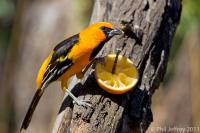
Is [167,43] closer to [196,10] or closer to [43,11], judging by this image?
[196,10]

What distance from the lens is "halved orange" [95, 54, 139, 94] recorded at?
4.30 m

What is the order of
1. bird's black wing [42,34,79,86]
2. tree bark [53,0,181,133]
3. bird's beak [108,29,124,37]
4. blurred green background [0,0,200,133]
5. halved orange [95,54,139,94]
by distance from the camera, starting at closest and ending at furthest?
tree bark [53,0,181,133], halved orange [95,54,139,94], bird's beak [108,29,124,37], bird's black wing [42,34,79,86], blurred green background [0,0,200,133]

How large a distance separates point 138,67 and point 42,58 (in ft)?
18.0

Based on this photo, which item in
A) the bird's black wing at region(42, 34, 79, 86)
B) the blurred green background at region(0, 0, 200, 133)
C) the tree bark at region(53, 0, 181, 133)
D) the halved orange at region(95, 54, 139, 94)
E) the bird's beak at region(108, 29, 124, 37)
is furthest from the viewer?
the blurred green background at region(0, 0, 200, 133)

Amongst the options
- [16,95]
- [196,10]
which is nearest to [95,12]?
[196,10]

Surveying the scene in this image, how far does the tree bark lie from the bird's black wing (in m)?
0.20

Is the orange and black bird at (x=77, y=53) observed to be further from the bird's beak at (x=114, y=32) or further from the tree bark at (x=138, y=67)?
the tree bark at (x=138, y=67)

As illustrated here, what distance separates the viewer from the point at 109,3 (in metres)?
5.14

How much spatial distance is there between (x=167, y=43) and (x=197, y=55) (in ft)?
10.4

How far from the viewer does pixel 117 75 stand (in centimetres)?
455

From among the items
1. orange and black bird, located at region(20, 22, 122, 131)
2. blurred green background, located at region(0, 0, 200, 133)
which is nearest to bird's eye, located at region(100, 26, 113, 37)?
orange and black bird, located at region(20, 22, 122, 131)

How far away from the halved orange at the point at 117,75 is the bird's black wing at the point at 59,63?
291mm

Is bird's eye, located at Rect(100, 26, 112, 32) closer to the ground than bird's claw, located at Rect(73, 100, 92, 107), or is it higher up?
higher up

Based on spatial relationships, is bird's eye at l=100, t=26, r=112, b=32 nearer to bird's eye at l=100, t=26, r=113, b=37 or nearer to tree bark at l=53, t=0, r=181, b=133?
bird's eye at l=100, t=26, r=113, b=37
